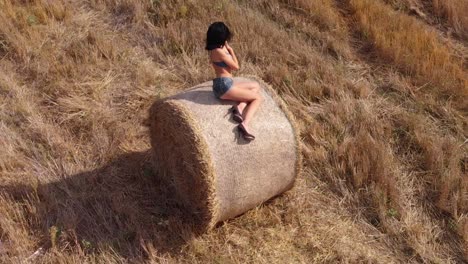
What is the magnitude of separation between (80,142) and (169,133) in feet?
4.94

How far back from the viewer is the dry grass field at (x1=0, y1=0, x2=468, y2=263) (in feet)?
15.3

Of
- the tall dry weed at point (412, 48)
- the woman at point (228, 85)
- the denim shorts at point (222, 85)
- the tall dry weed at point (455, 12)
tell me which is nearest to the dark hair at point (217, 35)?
the woman at point (228, 85)

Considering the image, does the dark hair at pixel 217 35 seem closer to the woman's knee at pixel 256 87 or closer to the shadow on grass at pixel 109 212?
the woman's knee at pixel 256 87

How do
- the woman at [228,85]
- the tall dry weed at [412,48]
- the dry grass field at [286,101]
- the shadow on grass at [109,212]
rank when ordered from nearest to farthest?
the woman at [228,85]
the shadow on grass at [109,212]
the dry grass field at [286,101]
the tall dry weed at [412,48]

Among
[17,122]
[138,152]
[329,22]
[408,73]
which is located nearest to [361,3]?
[329,22]

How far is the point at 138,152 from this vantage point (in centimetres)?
560

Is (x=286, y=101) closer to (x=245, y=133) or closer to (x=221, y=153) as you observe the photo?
(x=245, y=133)

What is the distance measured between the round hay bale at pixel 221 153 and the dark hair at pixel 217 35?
17.2 inches

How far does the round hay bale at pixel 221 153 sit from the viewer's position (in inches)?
168

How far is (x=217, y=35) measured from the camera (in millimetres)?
4387

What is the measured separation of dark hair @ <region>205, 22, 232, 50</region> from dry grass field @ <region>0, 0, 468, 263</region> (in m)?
1.57

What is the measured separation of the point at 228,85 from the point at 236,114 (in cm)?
26

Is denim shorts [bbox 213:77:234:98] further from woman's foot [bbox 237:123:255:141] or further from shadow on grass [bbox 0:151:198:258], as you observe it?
shadow on grass [bbox 0:151:198:258]

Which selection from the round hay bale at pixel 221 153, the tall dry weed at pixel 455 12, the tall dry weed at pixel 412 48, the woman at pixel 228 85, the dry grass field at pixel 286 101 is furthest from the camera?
the tall dry weed at pixel 455 12
